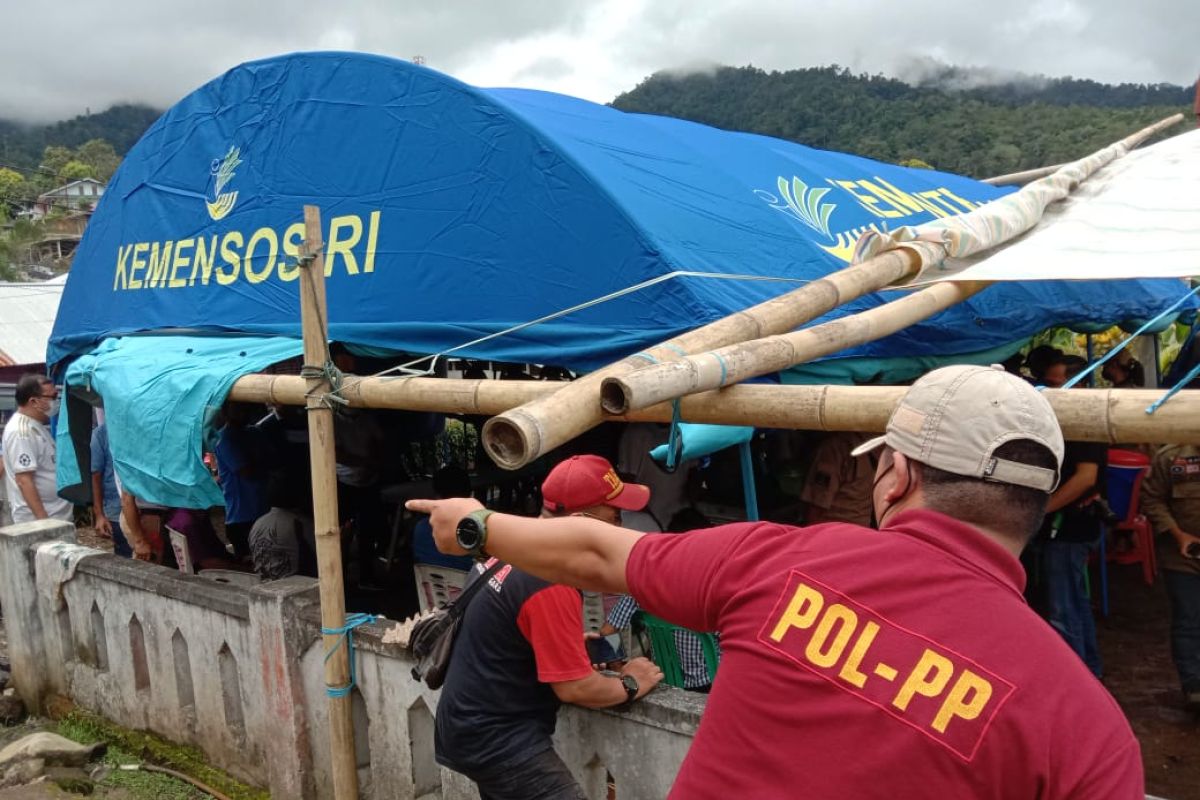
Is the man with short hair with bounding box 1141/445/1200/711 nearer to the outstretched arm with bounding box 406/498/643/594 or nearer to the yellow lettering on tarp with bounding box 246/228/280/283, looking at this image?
the outstretched arm with bounding box 406/498/643/594

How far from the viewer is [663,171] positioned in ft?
17.3

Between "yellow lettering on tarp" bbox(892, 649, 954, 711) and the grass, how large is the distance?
382 cm

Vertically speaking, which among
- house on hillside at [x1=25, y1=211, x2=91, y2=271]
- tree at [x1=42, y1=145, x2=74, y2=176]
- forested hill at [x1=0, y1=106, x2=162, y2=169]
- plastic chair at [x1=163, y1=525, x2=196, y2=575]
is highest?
forested hill at [x1=0, y1=106, x2=162, y2=169]

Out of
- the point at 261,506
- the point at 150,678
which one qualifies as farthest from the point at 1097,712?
the point at 261,506

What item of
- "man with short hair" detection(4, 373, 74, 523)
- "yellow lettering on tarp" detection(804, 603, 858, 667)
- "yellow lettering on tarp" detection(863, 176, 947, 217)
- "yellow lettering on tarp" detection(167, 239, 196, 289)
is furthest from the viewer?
"yellow lettering on tarp" detection(863, 176, 947, 217)

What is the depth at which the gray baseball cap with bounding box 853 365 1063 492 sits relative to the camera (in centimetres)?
147

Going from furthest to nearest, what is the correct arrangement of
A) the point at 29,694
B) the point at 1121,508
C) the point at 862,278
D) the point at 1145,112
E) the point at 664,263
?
the point at 1145,112 < the point at 1121,508 < the point at 29,694 < the point at 664,263 < the point at 862,278

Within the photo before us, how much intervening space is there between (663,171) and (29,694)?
194 inches

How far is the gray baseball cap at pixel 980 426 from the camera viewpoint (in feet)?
4.82

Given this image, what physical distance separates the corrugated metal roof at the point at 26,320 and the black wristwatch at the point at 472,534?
1536cm

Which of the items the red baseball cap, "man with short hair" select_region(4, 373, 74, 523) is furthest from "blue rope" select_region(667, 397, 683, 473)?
"man with short hair" select_region(4, 373, 74, 523)

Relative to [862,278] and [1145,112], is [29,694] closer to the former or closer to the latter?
[862,278]

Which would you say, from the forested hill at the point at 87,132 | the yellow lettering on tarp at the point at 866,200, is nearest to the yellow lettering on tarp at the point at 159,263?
the yellow lettering on tarp at the point at 866,200

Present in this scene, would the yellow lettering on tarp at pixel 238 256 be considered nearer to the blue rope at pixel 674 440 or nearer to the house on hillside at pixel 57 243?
the blue rope at pixel 674 440
